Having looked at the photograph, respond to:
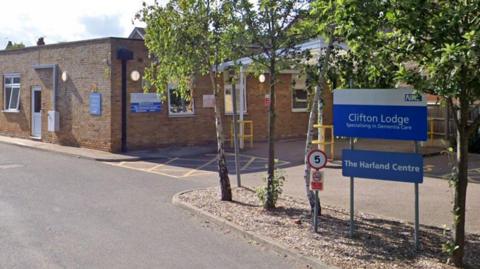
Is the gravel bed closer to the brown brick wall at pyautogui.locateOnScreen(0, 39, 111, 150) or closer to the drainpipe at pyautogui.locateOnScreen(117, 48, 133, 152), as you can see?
the drainpipe at pyautogui.locateOnScreen(117, 48, 133, 152)

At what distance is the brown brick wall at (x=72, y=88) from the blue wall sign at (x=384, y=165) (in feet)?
37.5

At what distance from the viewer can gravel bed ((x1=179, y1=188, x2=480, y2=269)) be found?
6.46m

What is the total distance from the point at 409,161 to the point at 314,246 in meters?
1.59

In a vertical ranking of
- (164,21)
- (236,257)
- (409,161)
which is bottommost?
(236,257)

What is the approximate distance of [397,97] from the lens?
23.0 ft

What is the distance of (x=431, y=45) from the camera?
548 cm

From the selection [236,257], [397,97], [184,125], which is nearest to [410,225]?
[397,97]

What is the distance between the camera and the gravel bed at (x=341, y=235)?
646 centimetres

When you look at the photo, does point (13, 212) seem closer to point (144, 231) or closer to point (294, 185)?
point (144, 231)

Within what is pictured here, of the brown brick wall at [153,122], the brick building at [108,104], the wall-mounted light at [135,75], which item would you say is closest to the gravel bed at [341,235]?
the brick building at [108,104]

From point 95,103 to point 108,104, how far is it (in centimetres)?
79

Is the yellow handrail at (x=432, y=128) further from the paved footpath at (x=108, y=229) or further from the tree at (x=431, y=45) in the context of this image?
the tree at (x=431, y=45)

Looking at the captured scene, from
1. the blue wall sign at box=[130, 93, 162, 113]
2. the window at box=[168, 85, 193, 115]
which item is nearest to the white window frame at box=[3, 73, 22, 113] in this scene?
the blue wall sign at box=[130, 93, 162, 113]

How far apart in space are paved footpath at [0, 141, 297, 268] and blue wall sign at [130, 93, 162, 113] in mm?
5735
